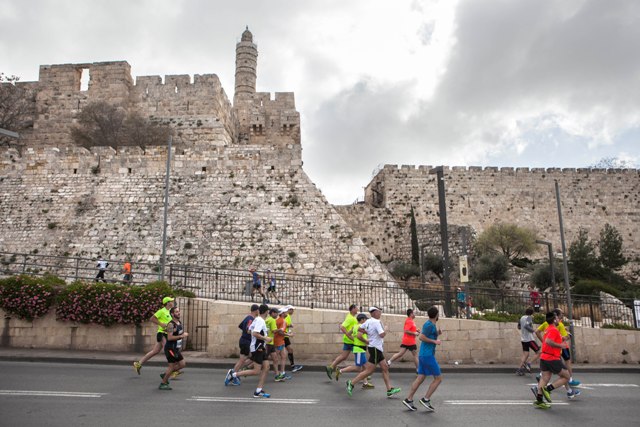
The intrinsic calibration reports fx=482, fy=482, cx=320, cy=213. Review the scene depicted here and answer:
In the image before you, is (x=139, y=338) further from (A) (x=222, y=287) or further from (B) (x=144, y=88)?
(B) (x=144, y=88)

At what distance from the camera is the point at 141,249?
58.8 feet

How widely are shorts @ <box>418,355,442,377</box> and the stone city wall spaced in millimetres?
5085

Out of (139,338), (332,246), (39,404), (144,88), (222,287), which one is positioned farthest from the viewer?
(144,88)

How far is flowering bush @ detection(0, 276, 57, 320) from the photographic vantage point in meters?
12.6

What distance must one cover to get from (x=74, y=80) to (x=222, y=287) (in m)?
20.0

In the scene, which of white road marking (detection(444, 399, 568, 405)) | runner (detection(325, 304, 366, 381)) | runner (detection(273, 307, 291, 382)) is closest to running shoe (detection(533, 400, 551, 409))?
white road marking (detection(444, 399, 568, 405))

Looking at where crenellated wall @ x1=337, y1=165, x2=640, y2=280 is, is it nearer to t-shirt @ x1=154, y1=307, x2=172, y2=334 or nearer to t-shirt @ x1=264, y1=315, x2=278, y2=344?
t-shirt @ x1=264, y1=315, x2=278, y2=344

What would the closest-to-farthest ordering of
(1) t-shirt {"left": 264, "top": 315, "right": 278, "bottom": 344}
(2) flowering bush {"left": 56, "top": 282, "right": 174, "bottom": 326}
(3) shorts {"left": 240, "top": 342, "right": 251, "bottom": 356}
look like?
(3) shorts {"left": 240, "top": 342, "right": 251, "bottom": 356} → (1) t-shirt {"left": 264, "top": 315, "right": 278, "bottom": 344} → (2) flowering bush {"left": 56, "top": 282, "right": 174, "bottom": 326}

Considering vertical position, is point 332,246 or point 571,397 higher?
point 332,246

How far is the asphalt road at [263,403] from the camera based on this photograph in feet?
21.3

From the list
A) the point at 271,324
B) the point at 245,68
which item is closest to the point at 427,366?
the point at 271,324

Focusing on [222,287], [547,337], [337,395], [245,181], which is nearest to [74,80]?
[245,181]

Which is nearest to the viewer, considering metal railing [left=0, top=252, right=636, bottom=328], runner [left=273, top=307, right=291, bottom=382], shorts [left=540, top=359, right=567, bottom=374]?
shorts [left=540, top=359, right=567, bottom=374]

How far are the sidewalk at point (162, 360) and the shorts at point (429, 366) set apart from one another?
4442 millimetres
